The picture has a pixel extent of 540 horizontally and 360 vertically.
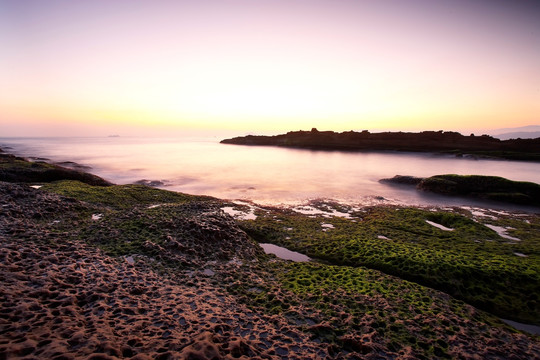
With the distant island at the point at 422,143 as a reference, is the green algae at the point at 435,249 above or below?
below

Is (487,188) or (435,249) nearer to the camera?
(435,249)

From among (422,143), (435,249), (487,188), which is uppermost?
(422,143)

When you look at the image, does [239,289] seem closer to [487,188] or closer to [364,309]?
[364,309]

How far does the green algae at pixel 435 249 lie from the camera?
7.00 m

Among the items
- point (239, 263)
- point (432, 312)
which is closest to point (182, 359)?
point (239, 263)

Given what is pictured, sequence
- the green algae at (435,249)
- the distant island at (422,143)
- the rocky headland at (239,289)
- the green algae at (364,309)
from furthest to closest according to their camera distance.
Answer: the distant island at (422,143), the green algae at (435,249), the green algae at (364,309), the rocky headland at (239,289)

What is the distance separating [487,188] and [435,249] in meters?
16.3

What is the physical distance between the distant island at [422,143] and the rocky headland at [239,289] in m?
62.8

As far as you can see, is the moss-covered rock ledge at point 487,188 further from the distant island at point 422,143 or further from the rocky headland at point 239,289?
the distant island at point 422,143

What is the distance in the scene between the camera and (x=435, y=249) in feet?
30.8

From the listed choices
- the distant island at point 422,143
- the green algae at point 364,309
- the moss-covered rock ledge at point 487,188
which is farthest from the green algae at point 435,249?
the distant island at point 422,143

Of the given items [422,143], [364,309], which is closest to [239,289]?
[364,309]

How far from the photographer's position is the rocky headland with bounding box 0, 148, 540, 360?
4.12 meters

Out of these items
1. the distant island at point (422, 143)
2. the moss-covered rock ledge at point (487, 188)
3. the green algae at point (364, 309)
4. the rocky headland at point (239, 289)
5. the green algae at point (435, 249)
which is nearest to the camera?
the rocky headland at point (239, 289)
